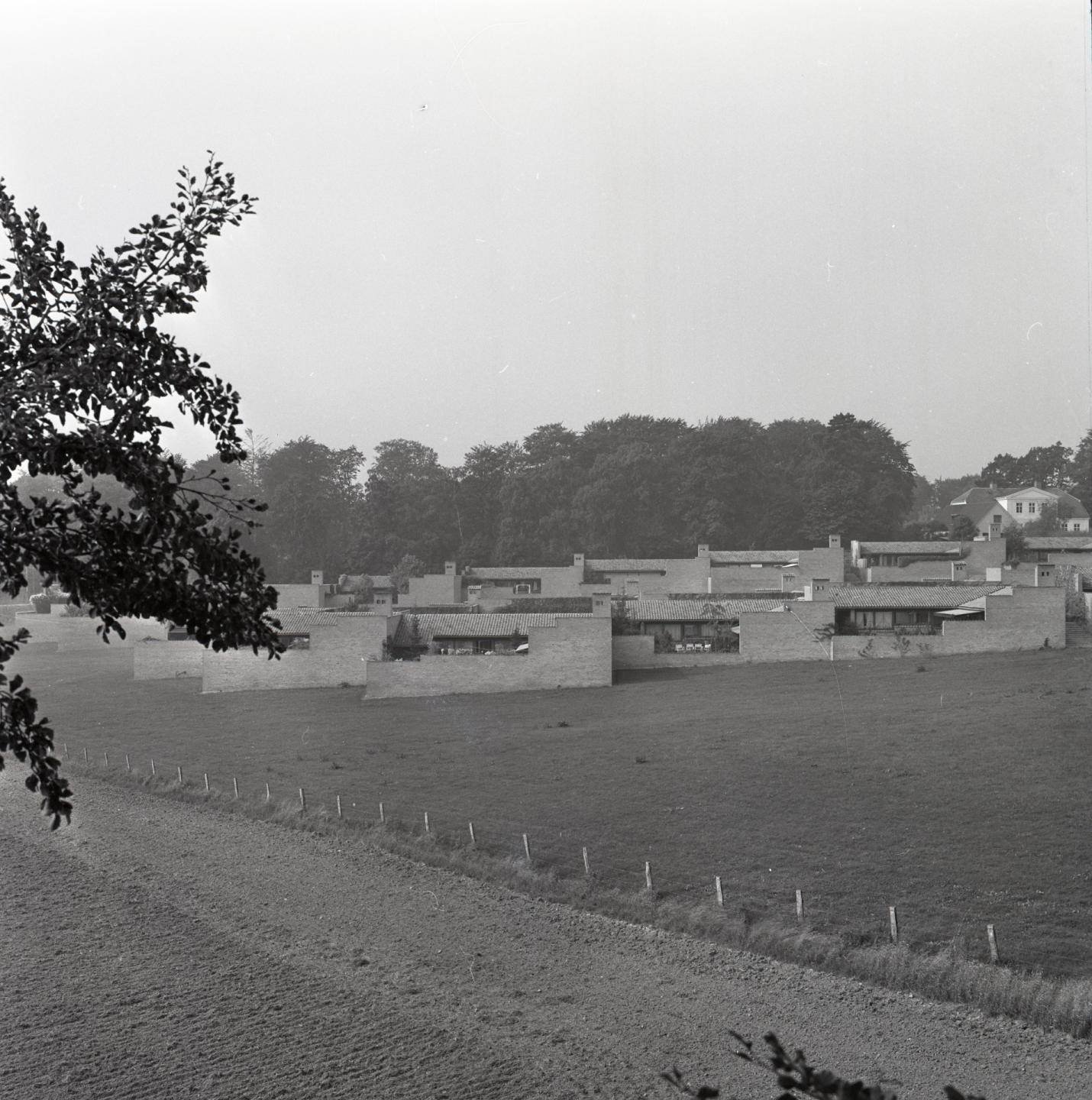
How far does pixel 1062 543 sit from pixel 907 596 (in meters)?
15.2

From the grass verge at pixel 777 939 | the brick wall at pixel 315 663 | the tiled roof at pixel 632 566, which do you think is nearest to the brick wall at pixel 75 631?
the brick wall at pixel 315 663

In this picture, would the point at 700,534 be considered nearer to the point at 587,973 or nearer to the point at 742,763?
the point at 742,763

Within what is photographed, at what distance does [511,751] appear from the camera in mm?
20156

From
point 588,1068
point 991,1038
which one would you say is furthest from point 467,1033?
point 991,1038

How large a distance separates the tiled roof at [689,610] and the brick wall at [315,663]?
8.40 metres

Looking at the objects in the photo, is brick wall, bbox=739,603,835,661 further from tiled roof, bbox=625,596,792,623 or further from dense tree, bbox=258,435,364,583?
dense tree, bbox=258,435,364,583

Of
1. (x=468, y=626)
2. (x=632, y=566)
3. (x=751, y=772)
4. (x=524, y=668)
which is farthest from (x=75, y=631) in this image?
(x=751, y=772)

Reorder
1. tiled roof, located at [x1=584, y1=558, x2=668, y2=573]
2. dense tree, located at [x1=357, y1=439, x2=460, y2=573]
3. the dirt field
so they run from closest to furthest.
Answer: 1. the dirt field
2. tiled roof, located at [x1=584, y1=558, x2=668, y2=573]
3. dense tree, located at [x1=357, y1=439, x2=460, y2=573]

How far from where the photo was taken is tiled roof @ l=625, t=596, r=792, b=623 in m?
32.1

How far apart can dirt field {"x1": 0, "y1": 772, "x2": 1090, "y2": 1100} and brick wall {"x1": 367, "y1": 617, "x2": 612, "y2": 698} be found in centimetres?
1339

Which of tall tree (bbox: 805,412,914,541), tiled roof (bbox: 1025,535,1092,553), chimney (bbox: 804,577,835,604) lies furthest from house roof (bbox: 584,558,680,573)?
tiled roof (bbox: 1025,535,1092,553)

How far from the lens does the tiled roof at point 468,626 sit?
2992 cm

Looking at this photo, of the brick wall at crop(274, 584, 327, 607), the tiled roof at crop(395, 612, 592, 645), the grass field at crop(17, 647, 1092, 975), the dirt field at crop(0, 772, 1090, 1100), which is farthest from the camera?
the brick wall at crop(274, 584, 327, 607)

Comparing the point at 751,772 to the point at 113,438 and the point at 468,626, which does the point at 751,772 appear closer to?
the point at 468,626
